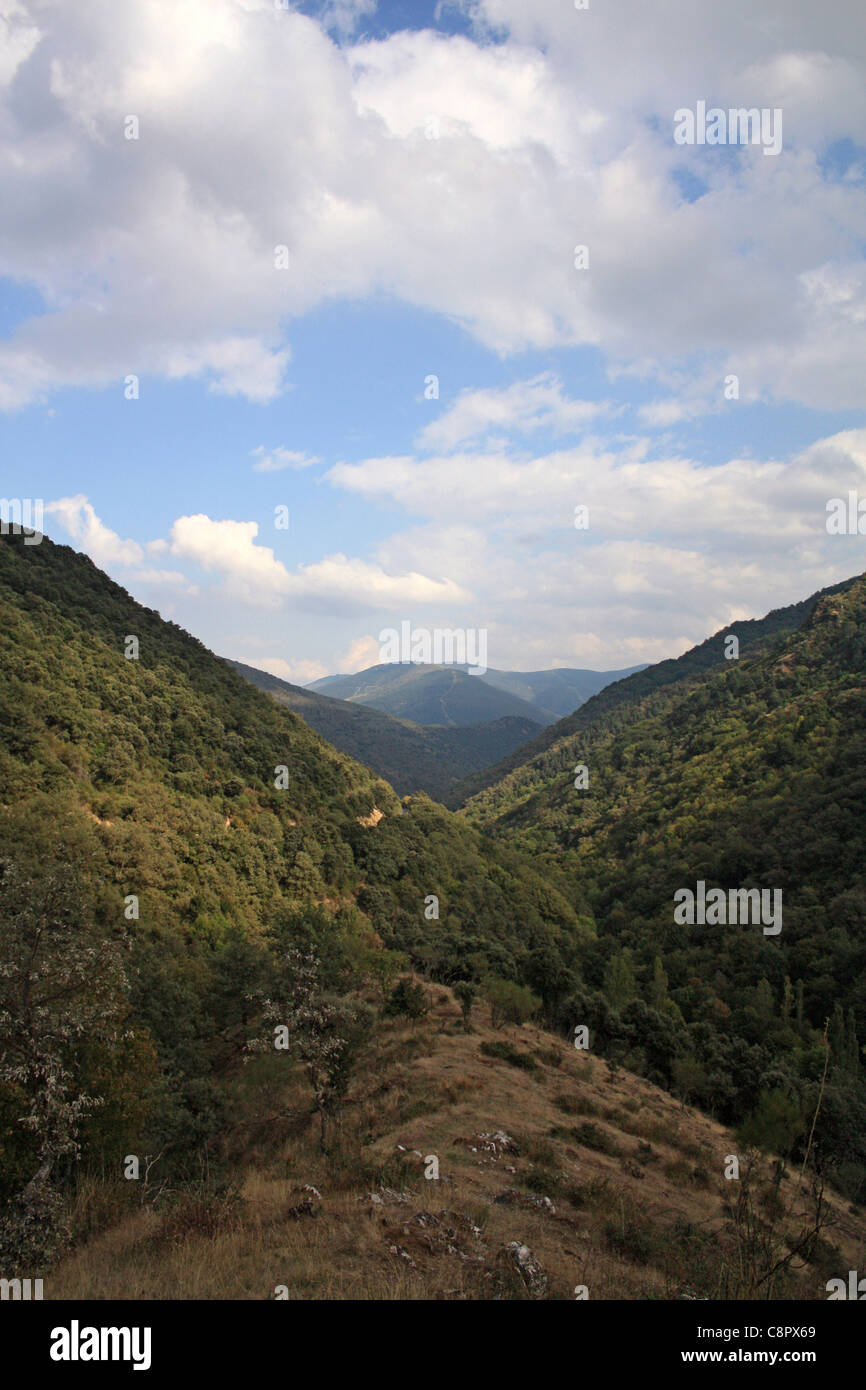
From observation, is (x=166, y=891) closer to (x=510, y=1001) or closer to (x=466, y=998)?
(x=466, y=998)

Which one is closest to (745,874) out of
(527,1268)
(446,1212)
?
(446,1212)

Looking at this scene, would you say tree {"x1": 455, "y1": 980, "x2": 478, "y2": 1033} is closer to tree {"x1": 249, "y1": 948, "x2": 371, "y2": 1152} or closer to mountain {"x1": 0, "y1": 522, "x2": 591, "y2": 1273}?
mountain {"x1": 0, "y1": 522, "x2": 591, "y2": 1273}

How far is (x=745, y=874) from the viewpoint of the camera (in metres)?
74.0

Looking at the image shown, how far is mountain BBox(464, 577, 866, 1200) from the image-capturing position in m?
35.4

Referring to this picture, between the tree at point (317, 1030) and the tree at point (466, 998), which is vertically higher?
the tree at point (317, 1030)

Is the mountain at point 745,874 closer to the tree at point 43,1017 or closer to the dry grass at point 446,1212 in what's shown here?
the dry grass at point 446,1212

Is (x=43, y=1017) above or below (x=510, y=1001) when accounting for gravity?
above

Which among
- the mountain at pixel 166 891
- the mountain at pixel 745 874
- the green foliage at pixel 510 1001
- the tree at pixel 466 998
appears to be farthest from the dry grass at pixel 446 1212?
the mountain at pixel 745 874

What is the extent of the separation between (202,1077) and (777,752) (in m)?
92.7

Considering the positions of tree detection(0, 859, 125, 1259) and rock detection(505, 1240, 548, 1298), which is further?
tree detection(0, 859, 125, 1259)

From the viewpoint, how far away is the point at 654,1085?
33.1m

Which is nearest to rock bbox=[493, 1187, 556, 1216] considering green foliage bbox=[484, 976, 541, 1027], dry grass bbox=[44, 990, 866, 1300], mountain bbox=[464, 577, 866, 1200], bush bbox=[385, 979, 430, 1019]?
dry grass bbox=[44, 990, 866, 1300]

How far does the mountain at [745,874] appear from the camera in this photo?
3544cm
